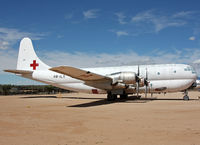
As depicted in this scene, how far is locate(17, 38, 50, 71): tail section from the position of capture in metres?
26.0

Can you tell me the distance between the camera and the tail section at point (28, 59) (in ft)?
85.4

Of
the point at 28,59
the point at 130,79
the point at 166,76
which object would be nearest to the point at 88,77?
the point at 130,79

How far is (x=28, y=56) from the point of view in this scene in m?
26.3

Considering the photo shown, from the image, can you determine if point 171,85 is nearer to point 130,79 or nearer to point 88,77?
point 130,79

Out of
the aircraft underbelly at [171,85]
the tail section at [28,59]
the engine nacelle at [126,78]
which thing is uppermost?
the tail section at [28,59]

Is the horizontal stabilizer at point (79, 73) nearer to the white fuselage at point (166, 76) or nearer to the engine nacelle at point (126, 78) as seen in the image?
the engine nacelle at point (126, 78)

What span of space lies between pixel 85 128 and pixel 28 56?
21.4 meters

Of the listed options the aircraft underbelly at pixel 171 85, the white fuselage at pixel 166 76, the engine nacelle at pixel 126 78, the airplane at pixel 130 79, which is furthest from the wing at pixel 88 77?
the aircraft underbelly at pixel 171 85

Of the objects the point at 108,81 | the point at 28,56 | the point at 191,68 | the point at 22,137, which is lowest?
the point at 22,137

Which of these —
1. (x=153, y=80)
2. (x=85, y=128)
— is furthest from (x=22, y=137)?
(x=153, y=80)

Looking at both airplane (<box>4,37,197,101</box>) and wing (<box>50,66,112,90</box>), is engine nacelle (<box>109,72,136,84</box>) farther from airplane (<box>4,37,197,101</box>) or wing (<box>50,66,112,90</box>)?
wing (<box>50,66,112,90</box>)

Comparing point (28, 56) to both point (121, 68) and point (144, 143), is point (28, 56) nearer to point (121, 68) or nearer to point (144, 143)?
point (121, 68)

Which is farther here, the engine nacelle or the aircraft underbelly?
the aircraft underbelly

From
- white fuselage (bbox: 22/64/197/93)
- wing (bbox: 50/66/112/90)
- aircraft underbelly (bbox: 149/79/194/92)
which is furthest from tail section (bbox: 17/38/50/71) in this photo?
aircraft underbelly (bbox: 149/79/194/92)
